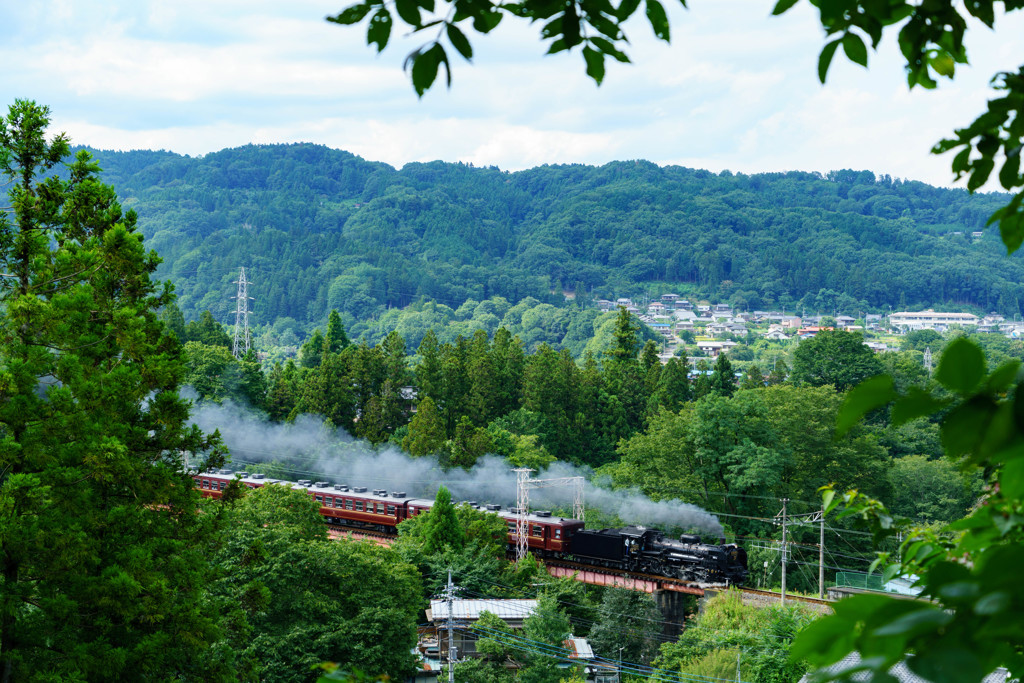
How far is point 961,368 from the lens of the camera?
0.93m

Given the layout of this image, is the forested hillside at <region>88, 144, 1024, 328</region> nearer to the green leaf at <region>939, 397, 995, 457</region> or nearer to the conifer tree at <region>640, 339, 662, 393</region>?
the conifer tree at <region>640, 339, 662, 393</region>

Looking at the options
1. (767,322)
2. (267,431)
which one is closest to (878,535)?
(267,431)

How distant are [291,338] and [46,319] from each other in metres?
104

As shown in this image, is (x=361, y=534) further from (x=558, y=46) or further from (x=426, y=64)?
(x=426, y=64)

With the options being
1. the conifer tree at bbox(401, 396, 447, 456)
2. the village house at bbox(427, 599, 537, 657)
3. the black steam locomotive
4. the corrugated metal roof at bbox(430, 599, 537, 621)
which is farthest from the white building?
the village house at bbox(427, 599, 537, 657)

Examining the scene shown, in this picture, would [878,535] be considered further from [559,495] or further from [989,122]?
[559,495]

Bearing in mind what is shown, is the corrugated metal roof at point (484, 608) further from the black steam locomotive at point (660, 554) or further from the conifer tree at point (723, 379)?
the conifer tree at point (723, 379)

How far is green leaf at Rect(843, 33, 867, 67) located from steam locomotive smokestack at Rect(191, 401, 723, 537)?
82.3ft

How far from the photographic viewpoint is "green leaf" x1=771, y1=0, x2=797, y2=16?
1.64 metres

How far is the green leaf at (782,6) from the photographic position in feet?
5.38

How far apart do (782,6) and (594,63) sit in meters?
0.59

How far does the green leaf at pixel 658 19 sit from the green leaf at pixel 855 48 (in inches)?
22.3

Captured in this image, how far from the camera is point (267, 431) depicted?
37688 millimetres

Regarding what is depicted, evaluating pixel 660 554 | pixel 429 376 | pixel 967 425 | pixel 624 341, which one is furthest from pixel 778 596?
pixel 624 341
